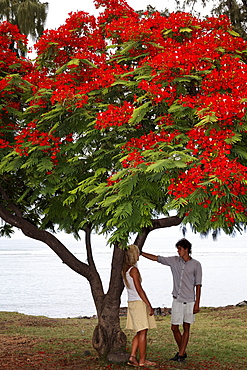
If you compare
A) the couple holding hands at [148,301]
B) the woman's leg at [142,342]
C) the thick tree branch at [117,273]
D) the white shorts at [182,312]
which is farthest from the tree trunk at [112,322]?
the white shorts at [182,312]

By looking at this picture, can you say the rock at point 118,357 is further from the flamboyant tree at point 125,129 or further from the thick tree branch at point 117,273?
the thick tree branch at point 117,273

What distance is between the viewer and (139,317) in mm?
6625

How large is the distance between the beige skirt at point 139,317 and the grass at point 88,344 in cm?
73

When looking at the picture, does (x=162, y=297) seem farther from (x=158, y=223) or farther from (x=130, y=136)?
(x=130, y=136)

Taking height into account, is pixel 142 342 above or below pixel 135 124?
below

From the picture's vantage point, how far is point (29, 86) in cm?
747

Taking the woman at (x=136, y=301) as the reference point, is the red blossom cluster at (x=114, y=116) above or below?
above

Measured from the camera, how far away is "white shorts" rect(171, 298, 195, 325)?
686 cm

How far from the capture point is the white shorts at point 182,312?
6859mm

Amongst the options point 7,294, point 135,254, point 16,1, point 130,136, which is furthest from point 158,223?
point 7,294

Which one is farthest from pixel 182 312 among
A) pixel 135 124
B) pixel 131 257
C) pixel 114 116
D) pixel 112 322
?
pixel 114 116

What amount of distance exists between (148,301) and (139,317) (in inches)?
9.1

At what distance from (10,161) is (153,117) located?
202 cm

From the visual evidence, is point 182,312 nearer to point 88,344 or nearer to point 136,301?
point 136,301
